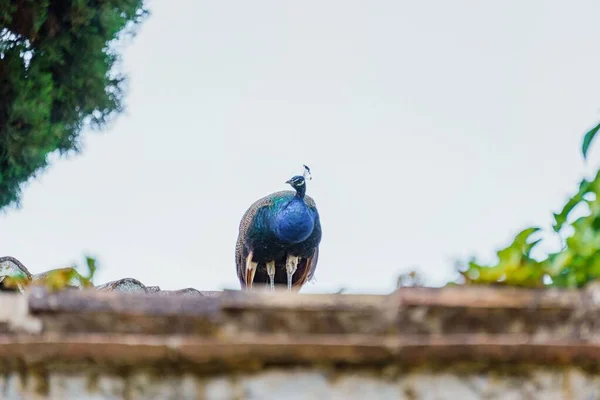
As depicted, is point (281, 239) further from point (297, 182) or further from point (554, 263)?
point (554, 263)

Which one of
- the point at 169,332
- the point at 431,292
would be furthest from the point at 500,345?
the point at 169,332

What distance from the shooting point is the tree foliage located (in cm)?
216

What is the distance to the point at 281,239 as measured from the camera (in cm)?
800

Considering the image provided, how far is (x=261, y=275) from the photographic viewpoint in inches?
342

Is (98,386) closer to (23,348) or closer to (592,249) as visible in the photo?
(23,348)

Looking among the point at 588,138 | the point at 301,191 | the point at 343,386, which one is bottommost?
the point at 343,386

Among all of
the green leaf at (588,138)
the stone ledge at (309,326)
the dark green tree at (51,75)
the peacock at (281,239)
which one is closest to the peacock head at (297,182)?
the peacock at (281,239)

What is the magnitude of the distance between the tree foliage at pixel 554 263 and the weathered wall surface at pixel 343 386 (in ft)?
0.77

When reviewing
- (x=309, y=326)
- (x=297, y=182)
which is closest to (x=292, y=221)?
(x=297, y=182)

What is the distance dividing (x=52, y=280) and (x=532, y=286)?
1059 mm

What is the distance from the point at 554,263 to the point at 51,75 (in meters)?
5.31

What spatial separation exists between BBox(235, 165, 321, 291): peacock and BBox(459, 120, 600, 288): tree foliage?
18.3 feet

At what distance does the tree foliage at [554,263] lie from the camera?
7.08 ft

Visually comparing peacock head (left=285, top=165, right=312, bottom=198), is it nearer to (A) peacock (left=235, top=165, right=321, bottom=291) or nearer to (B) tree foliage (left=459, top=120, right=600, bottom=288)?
(A) peacock (left=235, top=165, right=321, bottom=291)
